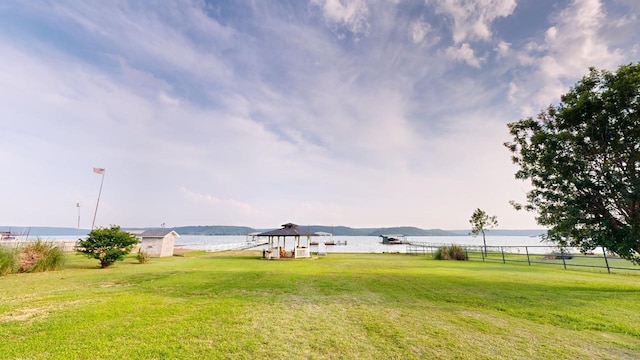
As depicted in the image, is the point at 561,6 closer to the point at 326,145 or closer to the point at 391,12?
the point at 391,12

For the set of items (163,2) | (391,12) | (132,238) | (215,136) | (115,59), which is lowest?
(132,238)

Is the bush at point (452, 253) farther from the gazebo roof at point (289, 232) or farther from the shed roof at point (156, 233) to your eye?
the shed roof at point (156, 233)

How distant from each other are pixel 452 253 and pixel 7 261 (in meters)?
24.9

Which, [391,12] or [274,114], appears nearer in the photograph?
[391,12]

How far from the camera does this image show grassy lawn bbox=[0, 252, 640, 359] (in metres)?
3.27

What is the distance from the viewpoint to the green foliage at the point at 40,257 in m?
11.0

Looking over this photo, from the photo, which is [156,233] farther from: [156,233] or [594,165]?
[594,165]

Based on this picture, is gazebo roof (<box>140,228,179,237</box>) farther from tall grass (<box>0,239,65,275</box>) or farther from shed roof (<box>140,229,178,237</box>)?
tall grass (<box>0,239,65,275</box>)

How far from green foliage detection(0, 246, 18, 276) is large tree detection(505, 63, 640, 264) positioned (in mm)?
20059

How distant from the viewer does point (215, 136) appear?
19.0 m

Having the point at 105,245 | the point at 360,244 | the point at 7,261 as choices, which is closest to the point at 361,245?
the point at 360,244

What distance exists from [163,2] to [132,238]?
12022mm

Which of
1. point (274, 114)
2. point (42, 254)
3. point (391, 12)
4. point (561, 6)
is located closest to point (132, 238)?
point (42, 254)

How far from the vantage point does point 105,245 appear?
13.4m
